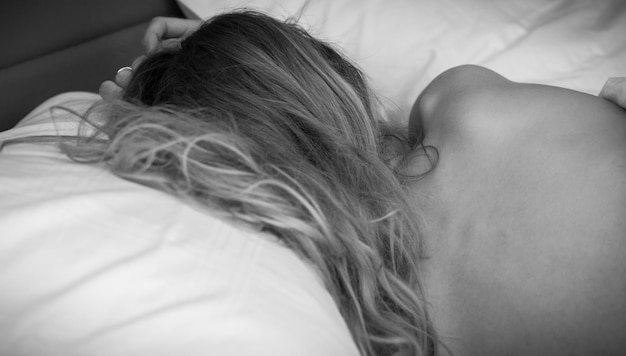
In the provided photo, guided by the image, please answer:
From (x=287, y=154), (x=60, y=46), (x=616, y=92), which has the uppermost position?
(x=616, y=92)

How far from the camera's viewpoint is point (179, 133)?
62 cm

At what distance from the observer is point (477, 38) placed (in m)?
1.10

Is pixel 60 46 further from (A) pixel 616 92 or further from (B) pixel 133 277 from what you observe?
(A) pixel 616 92

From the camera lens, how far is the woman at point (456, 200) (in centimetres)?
63

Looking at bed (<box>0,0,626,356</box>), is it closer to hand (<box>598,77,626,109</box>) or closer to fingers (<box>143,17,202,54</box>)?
fingers (<box>143,17,202,54</box>)

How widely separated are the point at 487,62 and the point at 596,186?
0.50 metres

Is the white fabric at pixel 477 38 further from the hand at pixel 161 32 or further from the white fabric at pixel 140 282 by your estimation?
the white fabric at pixel 140 282

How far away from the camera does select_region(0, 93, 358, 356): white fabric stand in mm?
448

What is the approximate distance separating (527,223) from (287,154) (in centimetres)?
34

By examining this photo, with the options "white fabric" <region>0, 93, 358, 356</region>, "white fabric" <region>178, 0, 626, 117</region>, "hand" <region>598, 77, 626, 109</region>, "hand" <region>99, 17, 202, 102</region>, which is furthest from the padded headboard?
"hand" <region>598, 77, 626, 109</region>

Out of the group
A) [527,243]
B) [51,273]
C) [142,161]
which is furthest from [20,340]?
[527,243]

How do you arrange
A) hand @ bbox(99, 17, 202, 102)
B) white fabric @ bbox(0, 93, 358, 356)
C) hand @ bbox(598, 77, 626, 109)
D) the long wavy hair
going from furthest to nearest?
hand @ bbox(99, 17, 202, 102), hand @ bbox(598, 77, 626, 109), the long wavy hair, white fabric @ bbox(0, 93, 358, 356)

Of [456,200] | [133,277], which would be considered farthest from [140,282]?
[456,200]

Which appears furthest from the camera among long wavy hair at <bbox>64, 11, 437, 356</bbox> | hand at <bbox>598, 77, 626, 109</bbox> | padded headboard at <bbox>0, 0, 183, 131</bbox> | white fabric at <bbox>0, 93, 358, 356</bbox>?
padded headboard at <bbox>0, 0, 183, 131</bbox>
